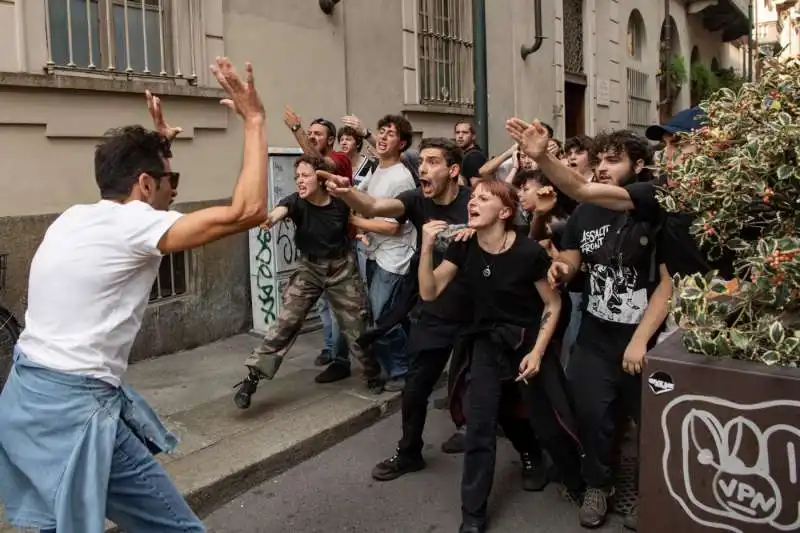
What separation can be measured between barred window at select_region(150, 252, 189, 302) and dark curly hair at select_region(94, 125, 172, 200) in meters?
3.70

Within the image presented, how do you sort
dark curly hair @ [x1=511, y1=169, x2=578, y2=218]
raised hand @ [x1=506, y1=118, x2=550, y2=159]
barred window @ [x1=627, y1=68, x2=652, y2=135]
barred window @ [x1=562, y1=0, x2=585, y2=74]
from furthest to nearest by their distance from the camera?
barred window @ [x1=627, y1=68, x2=652, y2=135], barred window @ [x1=562, y1=0, x2=585, y2=74], dark curly hair @ [x1=511, y1=169, x2=578, y2=218], raised hand @ [x1=506, y1=118, x2=550, y2=159]

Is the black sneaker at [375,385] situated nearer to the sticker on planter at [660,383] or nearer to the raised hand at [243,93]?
the raised hand at [243,93]

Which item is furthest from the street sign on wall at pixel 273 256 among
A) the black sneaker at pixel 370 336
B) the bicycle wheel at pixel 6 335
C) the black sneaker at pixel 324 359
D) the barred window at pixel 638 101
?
the barred window at pixel 638 101

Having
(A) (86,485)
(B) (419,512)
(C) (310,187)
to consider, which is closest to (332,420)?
(B) (419,512)

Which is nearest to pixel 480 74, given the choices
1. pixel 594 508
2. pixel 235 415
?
pixel 235 415

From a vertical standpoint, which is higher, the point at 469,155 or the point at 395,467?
the point at 469,155

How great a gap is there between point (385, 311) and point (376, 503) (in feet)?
5.14

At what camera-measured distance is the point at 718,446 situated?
1.96 metres

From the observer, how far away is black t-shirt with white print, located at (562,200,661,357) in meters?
3.55

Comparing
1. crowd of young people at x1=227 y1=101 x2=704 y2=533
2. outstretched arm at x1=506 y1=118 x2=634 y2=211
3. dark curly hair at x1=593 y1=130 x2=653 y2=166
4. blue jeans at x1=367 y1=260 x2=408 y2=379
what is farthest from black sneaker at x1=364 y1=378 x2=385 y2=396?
outstretched arm at x1=506 y1=118 x2=634 y2=211

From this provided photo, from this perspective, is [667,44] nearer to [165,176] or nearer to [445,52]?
[445,52]

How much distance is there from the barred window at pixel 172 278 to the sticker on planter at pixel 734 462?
15.5 feet

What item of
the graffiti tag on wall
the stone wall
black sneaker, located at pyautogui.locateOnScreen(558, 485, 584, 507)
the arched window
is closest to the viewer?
black sneaker, located at pyautogui.locateOnScreen(558, 485, 584, 507)

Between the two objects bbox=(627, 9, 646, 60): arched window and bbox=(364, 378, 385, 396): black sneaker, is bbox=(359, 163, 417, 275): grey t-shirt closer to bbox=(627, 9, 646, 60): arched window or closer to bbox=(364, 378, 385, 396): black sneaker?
bbox=(364, 378, 385, 396): black sneaker
